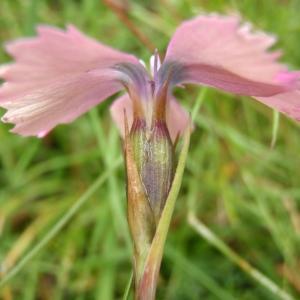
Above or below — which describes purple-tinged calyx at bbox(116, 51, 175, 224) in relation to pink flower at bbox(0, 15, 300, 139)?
below

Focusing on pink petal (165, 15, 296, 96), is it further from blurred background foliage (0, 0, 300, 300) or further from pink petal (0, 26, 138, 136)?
blurred background foliage (0, 0, 300, 300)

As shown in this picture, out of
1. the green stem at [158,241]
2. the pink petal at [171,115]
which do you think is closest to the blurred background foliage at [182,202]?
the pink petal at [171,115]

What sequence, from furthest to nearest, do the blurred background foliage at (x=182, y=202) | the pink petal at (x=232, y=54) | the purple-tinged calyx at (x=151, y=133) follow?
1. the blurred background foliage at (x=182, y=202)
2. the purple-tinged calyx at (x=151, y=133)
3. the pink petal at (x=232, y=54)

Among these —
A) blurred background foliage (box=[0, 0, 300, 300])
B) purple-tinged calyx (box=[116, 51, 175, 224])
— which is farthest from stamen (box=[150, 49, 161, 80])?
blurred background foliage (box=[0, 0, 300, 300])

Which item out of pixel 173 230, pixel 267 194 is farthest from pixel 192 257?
pixel 267 194

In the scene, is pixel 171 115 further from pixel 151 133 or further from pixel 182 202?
pixel 182 202

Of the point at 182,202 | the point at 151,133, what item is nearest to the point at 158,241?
the point at 151,133

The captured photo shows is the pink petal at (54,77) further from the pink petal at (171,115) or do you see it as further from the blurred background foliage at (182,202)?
the blurred background foliage at (182,202)
